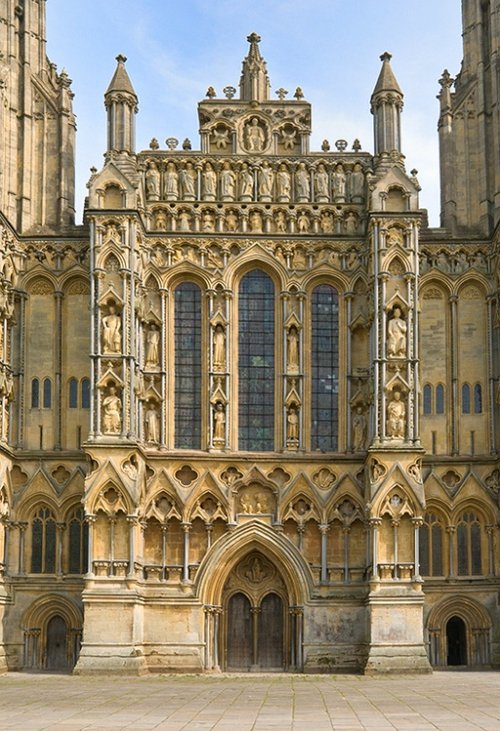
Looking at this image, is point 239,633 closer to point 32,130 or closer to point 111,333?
point 111,333

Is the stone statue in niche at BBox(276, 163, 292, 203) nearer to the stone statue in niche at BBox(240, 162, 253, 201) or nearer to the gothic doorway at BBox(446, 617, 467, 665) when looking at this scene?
the stone statue in niche at BBox(240, 162, 253, 201)

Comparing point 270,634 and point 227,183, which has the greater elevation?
point 227,183

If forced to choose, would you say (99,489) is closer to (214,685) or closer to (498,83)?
(214,685)

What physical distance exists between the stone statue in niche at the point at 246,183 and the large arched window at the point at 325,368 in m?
3.91

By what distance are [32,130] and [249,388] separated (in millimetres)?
11789

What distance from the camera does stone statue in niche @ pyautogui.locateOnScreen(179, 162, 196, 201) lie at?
1725 inches

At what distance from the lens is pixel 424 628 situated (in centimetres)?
4172

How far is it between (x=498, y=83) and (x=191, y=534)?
18.3 m

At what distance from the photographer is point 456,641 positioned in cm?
4216

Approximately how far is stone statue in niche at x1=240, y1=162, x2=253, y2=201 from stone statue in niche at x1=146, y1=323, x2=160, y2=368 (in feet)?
17.7

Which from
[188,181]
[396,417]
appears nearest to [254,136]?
[188,181]

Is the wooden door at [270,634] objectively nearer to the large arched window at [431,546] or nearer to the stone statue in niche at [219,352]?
the large arched window at [431,546]

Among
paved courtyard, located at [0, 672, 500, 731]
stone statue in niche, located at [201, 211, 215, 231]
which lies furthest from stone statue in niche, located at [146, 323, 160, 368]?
paved courtyard, located at [0, 672, 500, 731]

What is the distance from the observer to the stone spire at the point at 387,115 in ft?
143
